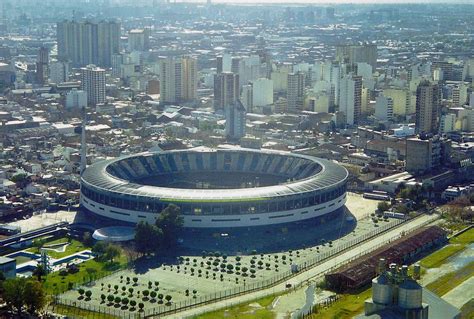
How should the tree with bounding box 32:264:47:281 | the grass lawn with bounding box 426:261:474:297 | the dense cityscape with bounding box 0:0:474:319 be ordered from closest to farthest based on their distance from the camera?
the dense cityscape with bounding box 0:0:474:319 < the grass lawn with bounding box 426:261:474:297 < the tree with bounding box 32:264:47:281

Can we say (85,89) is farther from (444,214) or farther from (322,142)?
(444,214)

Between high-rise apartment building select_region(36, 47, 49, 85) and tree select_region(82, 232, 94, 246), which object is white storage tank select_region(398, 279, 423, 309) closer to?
tree select_region(82, 232, 94, 246)

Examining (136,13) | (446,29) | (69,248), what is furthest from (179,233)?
(136,13)

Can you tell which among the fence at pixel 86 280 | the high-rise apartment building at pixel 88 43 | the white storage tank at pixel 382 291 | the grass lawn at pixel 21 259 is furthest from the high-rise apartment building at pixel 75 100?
the white storage tank at pixel 382 291

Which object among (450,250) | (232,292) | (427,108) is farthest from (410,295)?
(427,108)

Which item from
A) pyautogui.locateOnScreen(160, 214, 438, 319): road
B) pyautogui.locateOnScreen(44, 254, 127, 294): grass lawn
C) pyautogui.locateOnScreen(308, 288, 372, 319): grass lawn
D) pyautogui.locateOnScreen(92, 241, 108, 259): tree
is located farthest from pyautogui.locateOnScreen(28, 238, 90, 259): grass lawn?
pyautogui.locateOnScreen(308, 288, 372, 319): grass lawn
